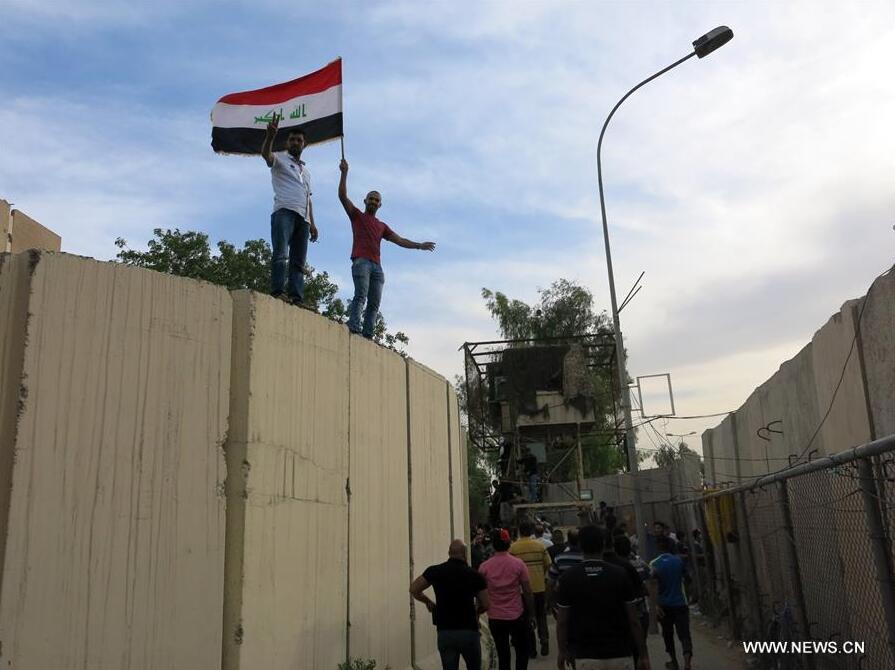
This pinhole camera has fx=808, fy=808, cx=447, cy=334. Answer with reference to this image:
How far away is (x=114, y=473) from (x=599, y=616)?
2983mm

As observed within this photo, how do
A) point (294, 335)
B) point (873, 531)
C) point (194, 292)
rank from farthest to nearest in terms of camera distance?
point (294, 335), point (194, 292), point (873, 531)

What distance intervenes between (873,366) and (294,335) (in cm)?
486

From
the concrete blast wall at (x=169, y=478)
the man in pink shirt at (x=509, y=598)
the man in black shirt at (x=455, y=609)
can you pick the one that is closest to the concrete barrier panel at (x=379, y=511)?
the concrete blast wall at (x=169, y=478)

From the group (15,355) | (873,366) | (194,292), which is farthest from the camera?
(873,366)

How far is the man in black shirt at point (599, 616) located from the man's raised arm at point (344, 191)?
14.9ft

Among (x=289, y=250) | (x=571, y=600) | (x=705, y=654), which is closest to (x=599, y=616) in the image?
(x=571, y=600)

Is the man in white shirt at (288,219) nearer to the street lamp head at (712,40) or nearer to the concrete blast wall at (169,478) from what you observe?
the concrete blast wall at (169,478)

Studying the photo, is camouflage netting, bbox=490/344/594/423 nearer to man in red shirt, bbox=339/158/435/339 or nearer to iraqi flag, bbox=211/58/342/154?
man in red shirt, bbox=339/158/435/339

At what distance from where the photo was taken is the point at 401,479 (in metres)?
7.79

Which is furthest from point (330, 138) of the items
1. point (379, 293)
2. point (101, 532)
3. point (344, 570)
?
point (101, 532)

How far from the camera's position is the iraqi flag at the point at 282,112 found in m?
7.73

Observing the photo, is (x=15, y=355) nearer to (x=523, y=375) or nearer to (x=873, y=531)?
(x=873, y=531)

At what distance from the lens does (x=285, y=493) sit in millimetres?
5480

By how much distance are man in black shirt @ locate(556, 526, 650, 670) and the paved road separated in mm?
4730
